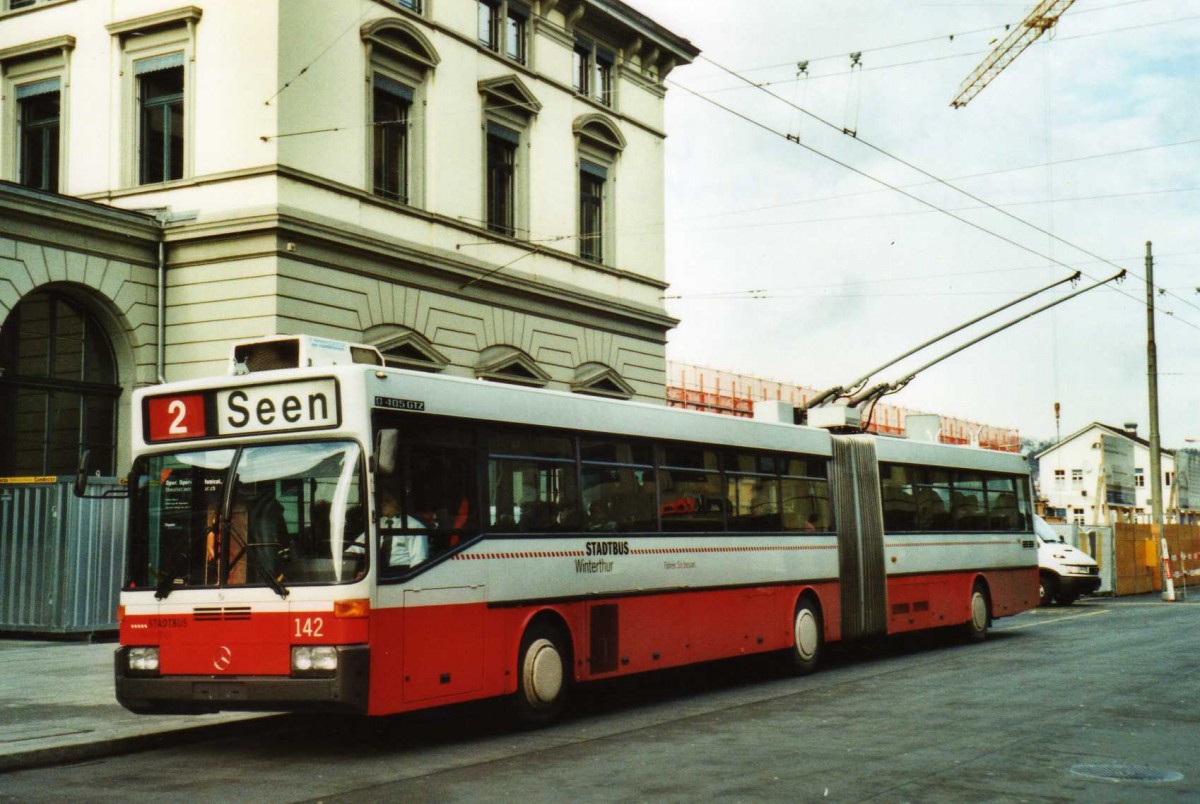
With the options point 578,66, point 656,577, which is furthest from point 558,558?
point 578,66

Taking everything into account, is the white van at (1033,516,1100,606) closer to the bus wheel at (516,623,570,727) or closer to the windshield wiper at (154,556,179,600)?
the bus wheel at (516,623,570,727)

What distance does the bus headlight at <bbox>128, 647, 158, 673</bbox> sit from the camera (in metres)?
10.3

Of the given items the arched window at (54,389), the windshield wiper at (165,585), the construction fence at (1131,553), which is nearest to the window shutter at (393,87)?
the arched window at (54,389)

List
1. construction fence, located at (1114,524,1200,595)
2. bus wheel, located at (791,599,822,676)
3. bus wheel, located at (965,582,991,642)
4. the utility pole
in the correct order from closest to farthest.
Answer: bus wheel, located at (791,599,822,676)
bus wheel, located at (965,582,991,642)
the utility pole
construction fence, located at (1114,524,1200,595)

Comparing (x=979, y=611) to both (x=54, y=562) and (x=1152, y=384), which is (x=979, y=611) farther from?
(x=1152, y=384)

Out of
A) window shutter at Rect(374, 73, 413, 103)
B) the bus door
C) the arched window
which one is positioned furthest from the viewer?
window shutter at Rect(374, 73, 413, 103)

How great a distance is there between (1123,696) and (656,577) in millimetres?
4627

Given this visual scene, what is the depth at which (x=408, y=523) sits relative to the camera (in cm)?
1027

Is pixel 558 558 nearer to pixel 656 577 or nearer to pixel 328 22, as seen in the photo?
pixel 656 577

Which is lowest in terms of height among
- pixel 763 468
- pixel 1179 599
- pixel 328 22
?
pixel 1179 599

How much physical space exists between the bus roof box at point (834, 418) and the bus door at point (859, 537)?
1.28 ft

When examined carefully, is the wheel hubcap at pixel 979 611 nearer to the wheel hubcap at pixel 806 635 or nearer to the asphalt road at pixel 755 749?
the asphalt road at pixel 755 749

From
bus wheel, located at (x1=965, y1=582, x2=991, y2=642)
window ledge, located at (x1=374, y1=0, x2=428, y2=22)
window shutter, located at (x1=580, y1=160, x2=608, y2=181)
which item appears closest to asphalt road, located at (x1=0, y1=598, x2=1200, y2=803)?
bus wheel, located at (x1=965, y1=582, x2=991, y2=642)

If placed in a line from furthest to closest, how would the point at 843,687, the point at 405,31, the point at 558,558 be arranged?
the point at 405,31 → the point at 843,687 → the point at 558,558
